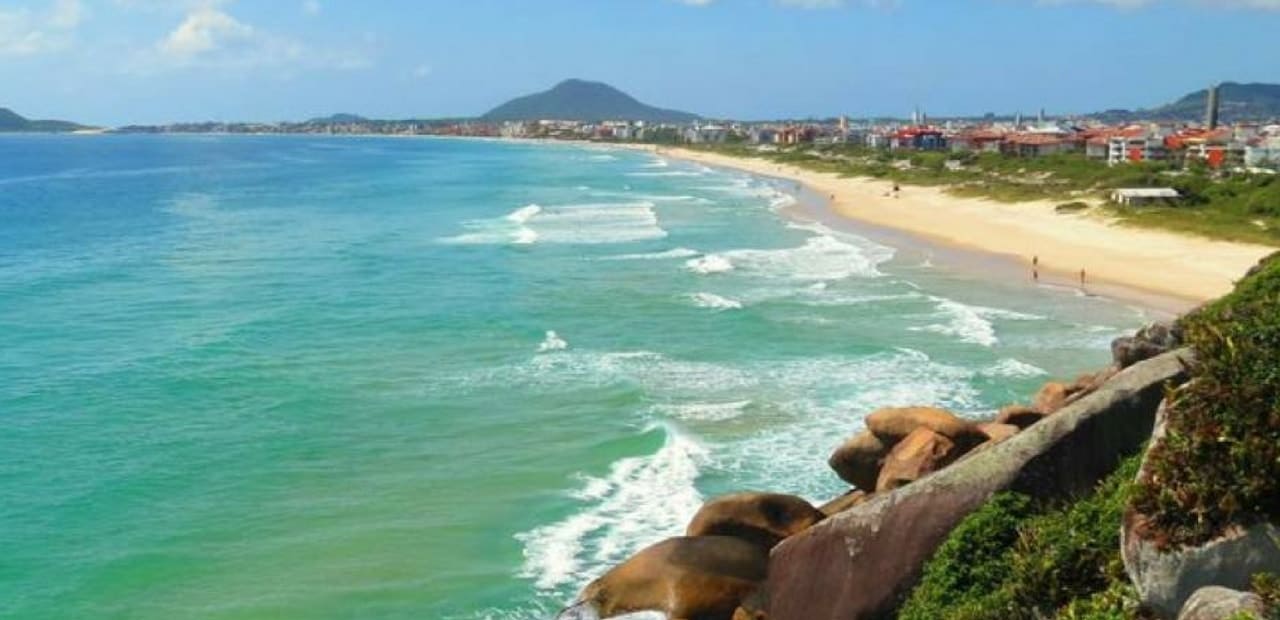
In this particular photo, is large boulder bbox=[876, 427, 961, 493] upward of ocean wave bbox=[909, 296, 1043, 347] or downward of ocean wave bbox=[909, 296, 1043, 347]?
upward

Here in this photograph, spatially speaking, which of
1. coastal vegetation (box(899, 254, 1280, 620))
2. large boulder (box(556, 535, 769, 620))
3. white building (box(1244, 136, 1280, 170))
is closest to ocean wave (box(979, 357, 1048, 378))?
large boulder (box(556, 535, 769, 620))

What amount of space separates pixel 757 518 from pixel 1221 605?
25.8ft

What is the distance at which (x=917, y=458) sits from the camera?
1602 centimetres

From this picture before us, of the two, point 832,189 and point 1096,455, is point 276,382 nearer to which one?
point 1096,455

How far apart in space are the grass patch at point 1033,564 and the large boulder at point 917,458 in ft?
11.2

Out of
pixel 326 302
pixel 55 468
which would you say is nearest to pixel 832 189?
pixel 326 302

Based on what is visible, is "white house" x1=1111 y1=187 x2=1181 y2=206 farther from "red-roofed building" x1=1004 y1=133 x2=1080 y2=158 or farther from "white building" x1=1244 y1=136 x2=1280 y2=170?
"red-roofed building" x1=1004 y1=133 x2=1080 y2=158

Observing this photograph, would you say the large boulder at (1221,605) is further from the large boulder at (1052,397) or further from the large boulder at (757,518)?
the large boulder at (1052,397)

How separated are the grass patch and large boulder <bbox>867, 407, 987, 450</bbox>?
13.4 feet

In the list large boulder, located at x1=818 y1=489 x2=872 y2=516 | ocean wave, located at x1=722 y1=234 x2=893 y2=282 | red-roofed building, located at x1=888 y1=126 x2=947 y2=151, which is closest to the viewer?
large boulder, located at x1=818 y1=489 x2=872 y2=516

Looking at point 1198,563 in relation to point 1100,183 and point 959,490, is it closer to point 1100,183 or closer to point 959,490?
point 959,490

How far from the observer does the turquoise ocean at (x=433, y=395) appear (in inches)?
746

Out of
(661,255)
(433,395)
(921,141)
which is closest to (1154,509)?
(433,395)

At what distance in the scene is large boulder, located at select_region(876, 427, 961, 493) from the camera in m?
15.8
